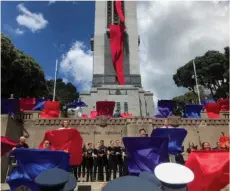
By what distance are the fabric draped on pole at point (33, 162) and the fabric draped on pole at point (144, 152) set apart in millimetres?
1959

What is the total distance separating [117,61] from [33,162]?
32448 mm

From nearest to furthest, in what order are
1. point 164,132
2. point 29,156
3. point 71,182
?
point 71,182
point 29,156
point 164,132

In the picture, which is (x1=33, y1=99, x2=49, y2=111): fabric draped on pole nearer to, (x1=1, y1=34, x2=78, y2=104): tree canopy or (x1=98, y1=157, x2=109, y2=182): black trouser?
(x1=1, y1=34, x2=78, y2=104): tree canopy

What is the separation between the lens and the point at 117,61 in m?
39.4

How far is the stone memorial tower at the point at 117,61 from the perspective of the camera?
116 ft

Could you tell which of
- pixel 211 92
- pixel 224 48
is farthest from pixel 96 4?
pixel 211 92

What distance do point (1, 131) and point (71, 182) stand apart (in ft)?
46.3

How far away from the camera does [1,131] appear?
52.2ft

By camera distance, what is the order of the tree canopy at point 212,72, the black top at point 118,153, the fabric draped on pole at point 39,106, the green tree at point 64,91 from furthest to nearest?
the green tree at point 64,91, the tree canopy at point 212,72, the fabric draped on pole at point 39,106, the black top at point 118,153

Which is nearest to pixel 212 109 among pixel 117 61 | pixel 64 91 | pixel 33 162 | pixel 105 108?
pixel 105 108

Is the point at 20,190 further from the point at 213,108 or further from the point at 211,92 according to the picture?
the point at 211,92

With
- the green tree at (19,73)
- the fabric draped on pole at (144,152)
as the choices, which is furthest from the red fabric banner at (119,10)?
the fabric draped on pole at (144,152)

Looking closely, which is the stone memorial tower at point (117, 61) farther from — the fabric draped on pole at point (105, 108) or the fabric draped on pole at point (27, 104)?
the fabric draped on pole at point (105, 108)

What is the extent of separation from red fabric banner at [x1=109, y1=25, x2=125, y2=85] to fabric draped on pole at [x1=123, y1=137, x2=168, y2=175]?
29.6 m
